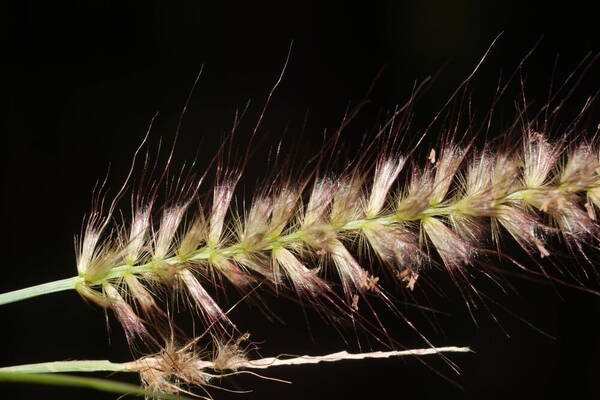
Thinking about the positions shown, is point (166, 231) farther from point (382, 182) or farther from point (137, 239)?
point (382, 182)

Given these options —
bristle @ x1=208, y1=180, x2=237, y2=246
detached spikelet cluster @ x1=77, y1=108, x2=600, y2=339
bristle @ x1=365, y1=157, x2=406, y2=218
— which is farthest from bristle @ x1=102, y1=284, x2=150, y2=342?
bristle @ x1=365, y1=157, x2=406, y2=218

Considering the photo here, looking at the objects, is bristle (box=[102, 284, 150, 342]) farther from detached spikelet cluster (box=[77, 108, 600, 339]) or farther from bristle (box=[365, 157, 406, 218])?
bristle (box=[365, 157, 406, 218])

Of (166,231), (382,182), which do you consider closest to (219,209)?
(166,231)

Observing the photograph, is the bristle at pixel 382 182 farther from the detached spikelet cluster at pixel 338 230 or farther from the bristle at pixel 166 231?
the bristle at pixel 166 231

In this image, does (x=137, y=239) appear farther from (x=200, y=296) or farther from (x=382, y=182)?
(x=382, y=182)

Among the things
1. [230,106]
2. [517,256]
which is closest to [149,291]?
[230,106]

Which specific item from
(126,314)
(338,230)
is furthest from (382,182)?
(126,314)

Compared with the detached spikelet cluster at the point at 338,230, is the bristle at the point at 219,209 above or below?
above

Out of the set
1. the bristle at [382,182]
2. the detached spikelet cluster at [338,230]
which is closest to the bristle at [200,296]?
the detached spikelet cluster at [338,230]

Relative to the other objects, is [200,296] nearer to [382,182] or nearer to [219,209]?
[219,209]

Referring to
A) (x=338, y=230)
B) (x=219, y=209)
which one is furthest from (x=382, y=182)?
(x=219, y=209)
